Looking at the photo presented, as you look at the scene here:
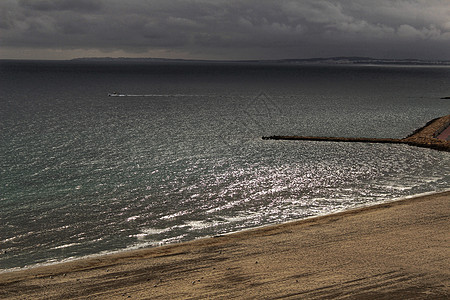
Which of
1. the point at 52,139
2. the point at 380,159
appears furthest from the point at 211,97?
the point at 380,159

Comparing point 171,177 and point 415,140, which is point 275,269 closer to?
point 171,177

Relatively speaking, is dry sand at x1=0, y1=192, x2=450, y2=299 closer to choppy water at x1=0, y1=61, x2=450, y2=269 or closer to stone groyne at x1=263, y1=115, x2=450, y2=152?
choppy water at x1=0, y1=61, x2=450, y2=269

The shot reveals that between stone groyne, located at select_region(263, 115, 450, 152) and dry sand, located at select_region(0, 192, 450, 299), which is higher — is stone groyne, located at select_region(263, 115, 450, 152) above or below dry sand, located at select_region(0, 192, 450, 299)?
above

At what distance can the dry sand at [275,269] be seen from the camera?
17.6m

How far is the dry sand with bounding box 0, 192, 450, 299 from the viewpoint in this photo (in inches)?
693

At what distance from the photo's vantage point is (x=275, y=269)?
64.3 feet

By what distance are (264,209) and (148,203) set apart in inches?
321

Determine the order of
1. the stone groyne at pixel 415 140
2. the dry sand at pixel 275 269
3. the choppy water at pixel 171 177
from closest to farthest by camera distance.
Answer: the dry sand at pixel 275 269 → the choppy water at pixel 171 177 → the stone groyne at pixel 415 140

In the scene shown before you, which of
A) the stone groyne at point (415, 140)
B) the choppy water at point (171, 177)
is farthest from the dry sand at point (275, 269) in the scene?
the stone groyne at point (415, 140)

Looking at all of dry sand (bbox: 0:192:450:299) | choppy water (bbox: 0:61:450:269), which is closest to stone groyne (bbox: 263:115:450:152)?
choppy water (bbox: 0:61:450:269)

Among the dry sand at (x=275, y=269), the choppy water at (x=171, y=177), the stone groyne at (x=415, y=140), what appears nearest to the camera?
the dry sand at (x=275, y=269)

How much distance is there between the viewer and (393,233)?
2406 cm

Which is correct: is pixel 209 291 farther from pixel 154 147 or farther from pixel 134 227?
pixel 154 147

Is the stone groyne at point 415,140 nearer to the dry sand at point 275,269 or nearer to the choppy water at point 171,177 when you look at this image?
the choppy water at point 171,177
